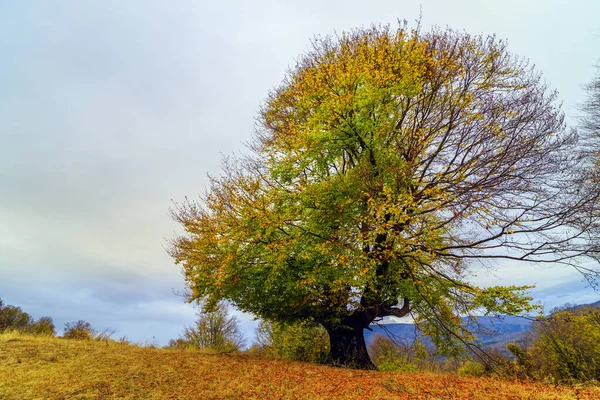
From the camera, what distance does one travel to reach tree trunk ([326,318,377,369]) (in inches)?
563

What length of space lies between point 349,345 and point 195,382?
27.6 feet

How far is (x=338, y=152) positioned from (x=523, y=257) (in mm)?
7669

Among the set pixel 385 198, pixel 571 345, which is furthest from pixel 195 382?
pixel 571 345

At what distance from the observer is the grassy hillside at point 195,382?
22.9 feet

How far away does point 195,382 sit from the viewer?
8352 millimetres

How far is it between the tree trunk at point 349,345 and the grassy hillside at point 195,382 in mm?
4532

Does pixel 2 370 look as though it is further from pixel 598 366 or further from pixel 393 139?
pixel 598 366

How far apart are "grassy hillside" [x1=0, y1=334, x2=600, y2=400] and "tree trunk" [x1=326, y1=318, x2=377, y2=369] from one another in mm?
4532

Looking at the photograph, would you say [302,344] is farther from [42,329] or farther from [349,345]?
[42,329]

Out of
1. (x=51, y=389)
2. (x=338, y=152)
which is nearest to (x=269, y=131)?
(x=338, y=152)

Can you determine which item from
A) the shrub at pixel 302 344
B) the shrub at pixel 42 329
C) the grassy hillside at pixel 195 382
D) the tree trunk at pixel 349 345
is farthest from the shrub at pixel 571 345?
the shrub at pixel 42 329

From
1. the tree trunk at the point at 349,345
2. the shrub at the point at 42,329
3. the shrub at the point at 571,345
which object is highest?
the shrub at the point at 42,329

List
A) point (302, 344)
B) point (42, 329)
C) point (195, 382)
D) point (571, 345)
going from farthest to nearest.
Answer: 1. point (571, 345)
2. point (302, 344)
3. point (42, 329)
4. point (195, 382)

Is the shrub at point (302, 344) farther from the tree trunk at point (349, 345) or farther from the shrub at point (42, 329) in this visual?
the shrub at point (42, 329)
